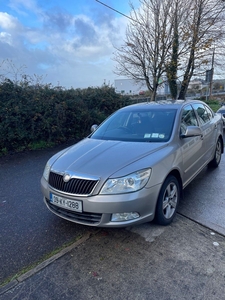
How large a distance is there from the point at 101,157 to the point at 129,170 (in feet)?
1.60

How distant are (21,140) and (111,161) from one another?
5.26 metres

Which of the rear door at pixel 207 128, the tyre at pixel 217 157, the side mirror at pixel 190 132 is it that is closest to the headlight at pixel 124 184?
the side mirror at pixel 190 132

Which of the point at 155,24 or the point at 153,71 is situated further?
the point at 153,71

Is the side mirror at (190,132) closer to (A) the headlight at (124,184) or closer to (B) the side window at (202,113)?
(B) the side window at (202,113)

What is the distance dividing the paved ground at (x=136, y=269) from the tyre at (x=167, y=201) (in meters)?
0.17

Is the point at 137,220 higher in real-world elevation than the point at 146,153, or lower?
lower

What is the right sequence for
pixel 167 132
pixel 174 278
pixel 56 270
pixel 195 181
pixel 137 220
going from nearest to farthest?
pixel 174 278
pixel 56 270
pixel 137 220
pixel 167 132
pixel 195 181

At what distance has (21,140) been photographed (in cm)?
693

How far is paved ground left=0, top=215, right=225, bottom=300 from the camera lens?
1.89 m

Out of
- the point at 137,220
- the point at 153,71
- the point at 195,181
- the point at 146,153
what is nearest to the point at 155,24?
the point at 153,71

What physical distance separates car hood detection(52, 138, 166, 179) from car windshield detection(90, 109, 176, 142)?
9.8 inches

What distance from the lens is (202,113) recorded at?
4.39 metres

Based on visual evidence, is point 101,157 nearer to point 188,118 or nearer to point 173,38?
point 188,118

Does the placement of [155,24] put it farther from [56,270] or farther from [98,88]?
[56,270]
